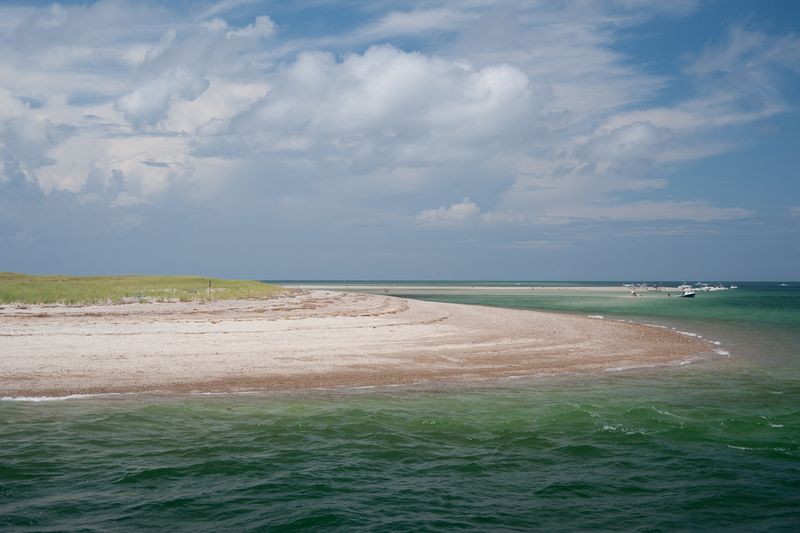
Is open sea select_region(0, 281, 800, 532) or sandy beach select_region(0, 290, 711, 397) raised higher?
sandy beach select_region(0, 290, 711, 397)

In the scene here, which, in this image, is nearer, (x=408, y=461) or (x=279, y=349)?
(x=408, y=461)

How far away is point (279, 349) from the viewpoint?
2494 cm

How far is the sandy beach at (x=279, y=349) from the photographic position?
63.9ft

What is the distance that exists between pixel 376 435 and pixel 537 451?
364 cm

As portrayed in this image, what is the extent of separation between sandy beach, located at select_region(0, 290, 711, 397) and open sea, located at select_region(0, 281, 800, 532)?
1978 mm

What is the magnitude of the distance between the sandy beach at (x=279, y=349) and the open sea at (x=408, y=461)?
198cm

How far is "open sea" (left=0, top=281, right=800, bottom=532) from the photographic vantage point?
371 inches

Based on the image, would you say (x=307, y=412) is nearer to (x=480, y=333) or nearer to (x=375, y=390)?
(x=375, y=390)

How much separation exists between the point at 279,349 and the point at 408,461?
13868mm

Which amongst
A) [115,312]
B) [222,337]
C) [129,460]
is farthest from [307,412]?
[115,312]

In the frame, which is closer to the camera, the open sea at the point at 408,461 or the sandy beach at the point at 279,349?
the open sea at the point at 408,461

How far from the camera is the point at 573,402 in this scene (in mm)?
17328

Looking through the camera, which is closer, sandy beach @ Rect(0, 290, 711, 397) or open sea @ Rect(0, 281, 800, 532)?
open sea @ Rect(0, 281, 800, 532)

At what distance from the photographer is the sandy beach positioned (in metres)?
19.5
